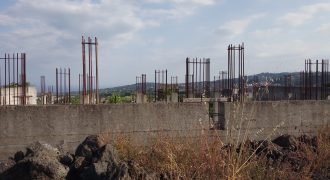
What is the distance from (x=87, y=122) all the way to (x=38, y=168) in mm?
3221

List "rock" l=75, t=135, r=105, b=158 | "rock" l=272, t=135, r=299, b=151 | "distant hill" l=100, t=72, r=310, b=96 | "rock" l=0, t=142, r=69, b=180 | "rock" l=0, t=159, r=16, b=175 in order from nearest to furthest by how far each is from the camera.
Result: "rock" l=0, t=142, r=69, b=180, "distant hill" l=100, t=72, r=310, b=96, "rock" l=0, t=159, r=16, b=175, "rock" l=75, t=135, r=105, b=158, "rock" l=272, t=135, r=299, b=151

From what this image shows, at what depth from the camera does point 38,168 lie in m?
7.14

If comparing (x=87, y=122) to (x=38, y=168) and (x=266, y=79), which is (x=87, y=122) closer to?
(x=38, y=168)

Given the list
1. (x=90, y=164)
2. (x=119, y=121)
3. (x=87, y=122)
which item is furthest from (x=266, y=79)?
(x=87, y=122)

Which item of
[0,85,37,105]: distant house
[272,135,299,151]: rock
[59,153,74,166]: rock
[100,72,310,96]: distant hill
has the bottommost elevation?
[59,153,74,166]: rock

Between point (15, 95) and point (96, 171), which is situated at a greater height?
point (15, 95)

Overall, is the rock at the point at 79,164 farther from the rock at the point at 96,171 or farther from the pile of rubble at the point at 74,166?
the rock at the point at 96,171

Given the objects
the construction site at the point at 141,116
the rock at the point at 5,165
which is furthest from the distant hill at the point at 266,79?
the rock at the point at 5,165

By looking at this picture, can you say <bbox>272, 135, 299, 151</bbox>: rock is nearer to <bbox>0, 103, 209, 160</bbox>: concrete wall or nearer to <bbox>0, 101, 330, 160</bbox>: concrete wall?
<bbox>0, 101, 330, 160</bbox>: concrete wall

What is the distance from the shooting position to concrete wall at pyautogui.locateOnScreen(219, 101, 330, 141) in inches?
452

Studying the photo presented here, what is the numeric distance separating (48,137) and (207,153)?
5.14 m

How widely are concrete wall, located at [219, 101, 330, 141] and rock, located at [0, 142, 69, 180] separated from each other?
4.83 m

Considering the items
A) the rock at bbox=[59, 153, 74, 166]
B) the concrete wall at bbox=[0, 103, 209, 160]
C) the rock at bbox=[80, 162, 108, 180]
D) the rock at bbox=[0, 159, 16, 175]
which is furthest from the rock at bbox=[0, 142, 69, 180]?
the concrete wall at bbox=[0, 103, 209, 160]

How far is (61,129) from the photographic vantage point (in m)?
10.1
